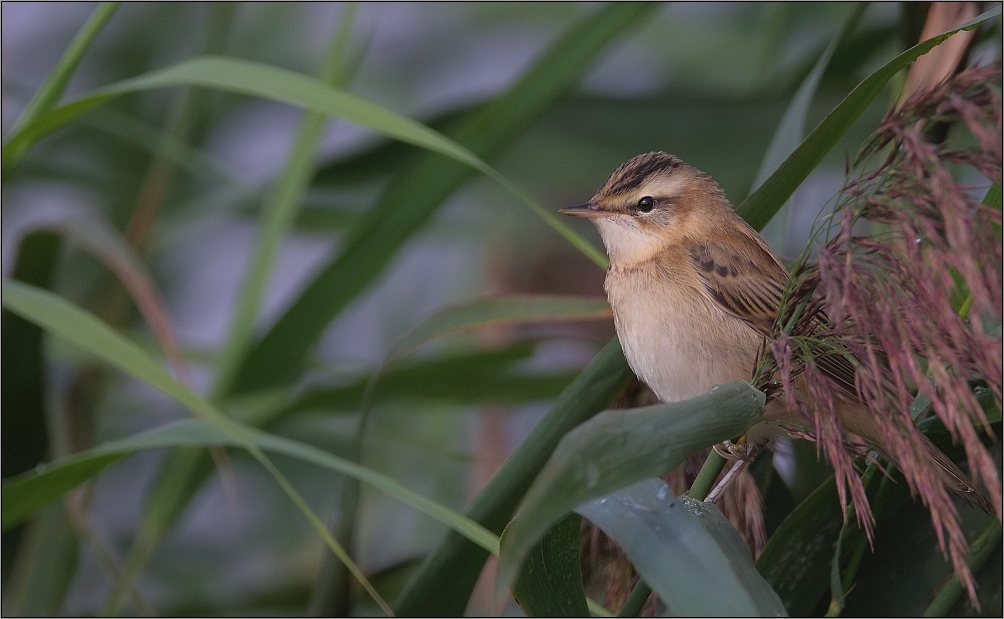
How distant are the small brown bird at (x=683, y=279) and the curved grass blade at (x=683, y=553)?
1.45ft

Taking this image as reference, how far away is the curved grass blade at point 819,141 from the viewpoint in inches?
42.9

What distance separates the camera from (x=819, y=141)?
3.94 feet

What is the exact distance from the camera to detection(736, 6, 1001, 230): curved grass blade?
1089 millimetres

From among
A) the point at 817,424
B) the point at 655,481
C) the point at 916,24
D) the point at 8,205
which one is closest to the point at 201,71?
the point at 655,481

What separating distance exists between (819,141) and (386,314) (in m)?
2.51

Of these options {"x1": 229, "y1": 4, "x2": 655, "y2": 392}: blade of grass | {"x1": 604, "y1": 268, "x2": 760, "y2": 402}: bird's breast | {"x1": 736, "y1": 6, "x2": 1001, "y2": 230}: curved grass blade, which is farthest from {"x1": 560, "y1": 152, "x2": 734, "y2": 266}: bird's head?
{"x1": 736, "y1": 6, "x2": 1001, "y2": 230}: curved grass blade

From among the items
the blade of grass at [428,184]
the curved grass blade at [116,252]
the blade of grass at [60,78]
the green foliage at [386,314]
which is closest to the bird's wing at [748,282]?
the green foliage at [386,314]

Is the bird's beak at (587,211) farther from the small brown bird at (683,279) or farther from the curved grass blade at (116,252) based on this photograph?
the curved grass blade at (116,252)

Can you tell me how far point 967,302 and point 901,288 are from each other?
0.35 metres

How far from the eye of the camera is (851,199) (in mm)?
919

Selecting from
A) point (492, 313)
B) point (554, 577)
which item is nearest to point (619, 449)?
point (554, 577)

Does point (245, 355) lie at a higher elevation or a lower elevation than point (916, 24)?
higher

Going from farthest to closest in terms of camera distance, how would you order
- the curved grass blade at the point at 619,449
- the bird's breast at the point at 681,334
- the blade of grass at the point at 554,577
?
the bird's breast at the point at 681,334 < the blade of grass at the point at 554,577 < the curved grass blade at the point at 619,449

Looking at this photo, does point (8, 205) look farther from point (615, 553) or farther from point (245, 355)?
point (615, 553)
